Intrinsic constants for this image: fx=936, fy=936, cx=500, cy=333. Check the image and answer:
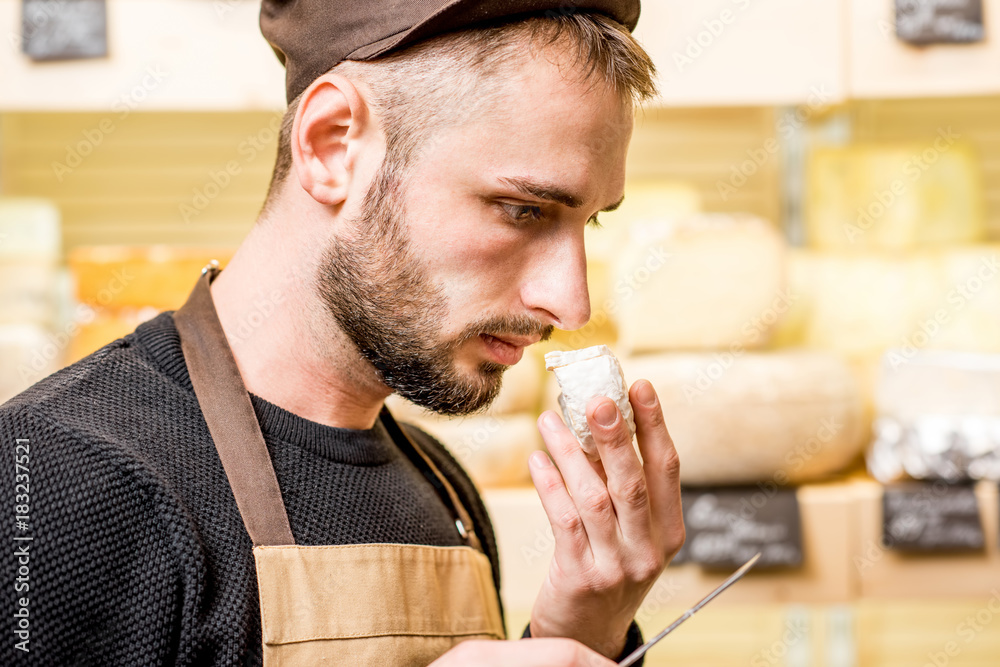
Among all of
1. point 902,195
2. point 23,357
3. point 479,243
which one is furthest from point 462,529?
point 902,195

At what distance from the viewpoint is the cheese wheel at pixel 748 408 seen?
4.56 feet

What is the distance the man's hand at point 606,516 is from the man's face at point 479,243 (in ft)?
0.35

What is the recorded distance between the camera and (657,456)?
0.84 metres

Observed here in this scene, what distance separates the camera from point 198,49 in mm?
1404

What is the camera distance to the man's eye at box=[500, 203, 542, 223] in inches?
32.7

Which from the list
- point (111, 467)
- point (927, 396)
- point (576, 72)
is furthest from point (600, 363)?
point (927, 396)

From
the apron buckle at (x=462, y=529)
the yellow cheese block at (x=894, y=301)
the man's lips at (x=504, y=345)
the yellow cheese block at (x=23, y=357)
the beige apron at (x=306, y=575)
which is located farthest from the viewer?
the yellow cheese block at (x=894, y=301)

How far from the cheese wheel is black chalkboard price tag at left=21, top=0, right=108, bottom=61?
936 mm

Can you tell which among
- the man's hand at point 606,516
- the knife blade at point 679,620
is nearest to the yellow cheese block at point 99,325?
the man's hand at point 606,516

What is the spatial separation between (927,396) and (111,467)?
1.18 m

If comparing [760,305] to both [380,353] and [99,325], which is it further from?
[99,325]

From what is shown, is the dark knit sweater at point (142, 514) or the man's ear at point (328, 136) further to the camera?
the man's ear at point (328, 136)

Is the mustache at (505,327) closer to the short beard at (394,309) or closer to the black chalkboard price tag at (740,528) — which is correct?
the short beard at (394,309)

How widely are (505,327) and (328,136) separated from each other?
243mm
